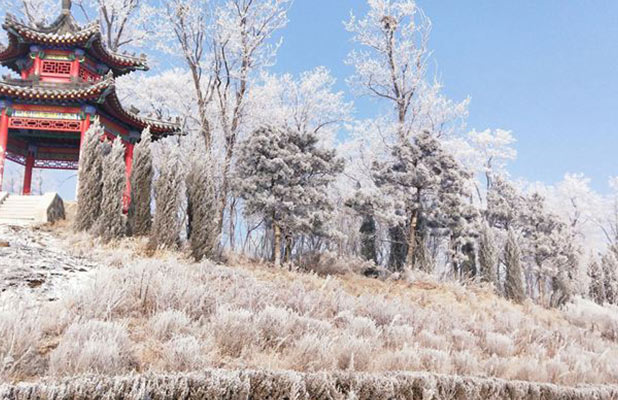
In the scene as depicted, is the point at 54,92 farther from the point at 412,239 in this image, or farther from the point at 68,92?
the point at 412,239

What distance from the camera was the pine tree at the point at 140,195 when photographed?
13762mm

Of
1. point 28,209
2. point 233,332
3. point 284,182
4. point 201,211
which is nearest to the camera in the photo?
→ point 233,332

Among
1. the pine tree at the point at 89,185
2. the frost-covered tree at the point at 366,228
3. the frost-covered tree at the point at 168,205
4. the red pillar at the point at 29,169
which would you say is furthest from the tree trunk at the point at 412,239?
the red pillar at the point at 29,169

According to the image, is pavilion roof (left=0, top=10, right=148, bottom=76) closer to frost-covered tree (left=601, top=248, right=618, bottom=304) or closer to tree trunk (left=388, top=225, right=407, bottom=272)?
tree trunk (left=388, top=225, right=407, bottom=272)

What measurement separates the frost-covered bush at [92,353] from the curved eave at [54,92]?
1422cm

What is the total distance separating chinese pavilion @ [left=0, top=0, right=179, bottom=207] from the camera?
55.5 feet

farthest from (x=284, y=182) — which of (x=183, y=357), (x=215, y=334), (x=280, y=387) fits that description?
(x=280, y=387)

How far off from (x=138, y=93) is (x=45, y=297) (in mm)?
25042

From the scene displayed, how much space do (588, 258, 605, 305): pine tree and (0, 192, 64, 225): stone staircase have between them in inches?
1232

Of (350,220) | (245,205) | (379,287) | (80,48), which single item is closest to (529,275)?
(350,220)

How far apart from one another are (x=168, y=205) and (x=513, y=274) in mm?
16445

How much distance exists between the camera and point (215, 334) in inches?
192

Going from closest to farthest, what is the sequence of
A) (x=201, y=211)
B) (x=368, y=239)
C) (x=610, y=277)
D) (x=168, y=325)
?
(x=168, y=325) < (x=201, y=211) < (x=368, y=239) < (x=610, y=277)

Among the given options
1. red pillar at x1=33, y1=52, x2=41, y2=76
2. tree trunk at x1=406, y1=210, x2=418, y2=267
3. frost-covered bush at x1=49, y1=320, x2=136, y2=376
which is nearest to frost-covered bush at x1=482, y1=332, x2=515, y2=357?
frost-covered bush at x1=49, y1=320, x2=136, y2=376
